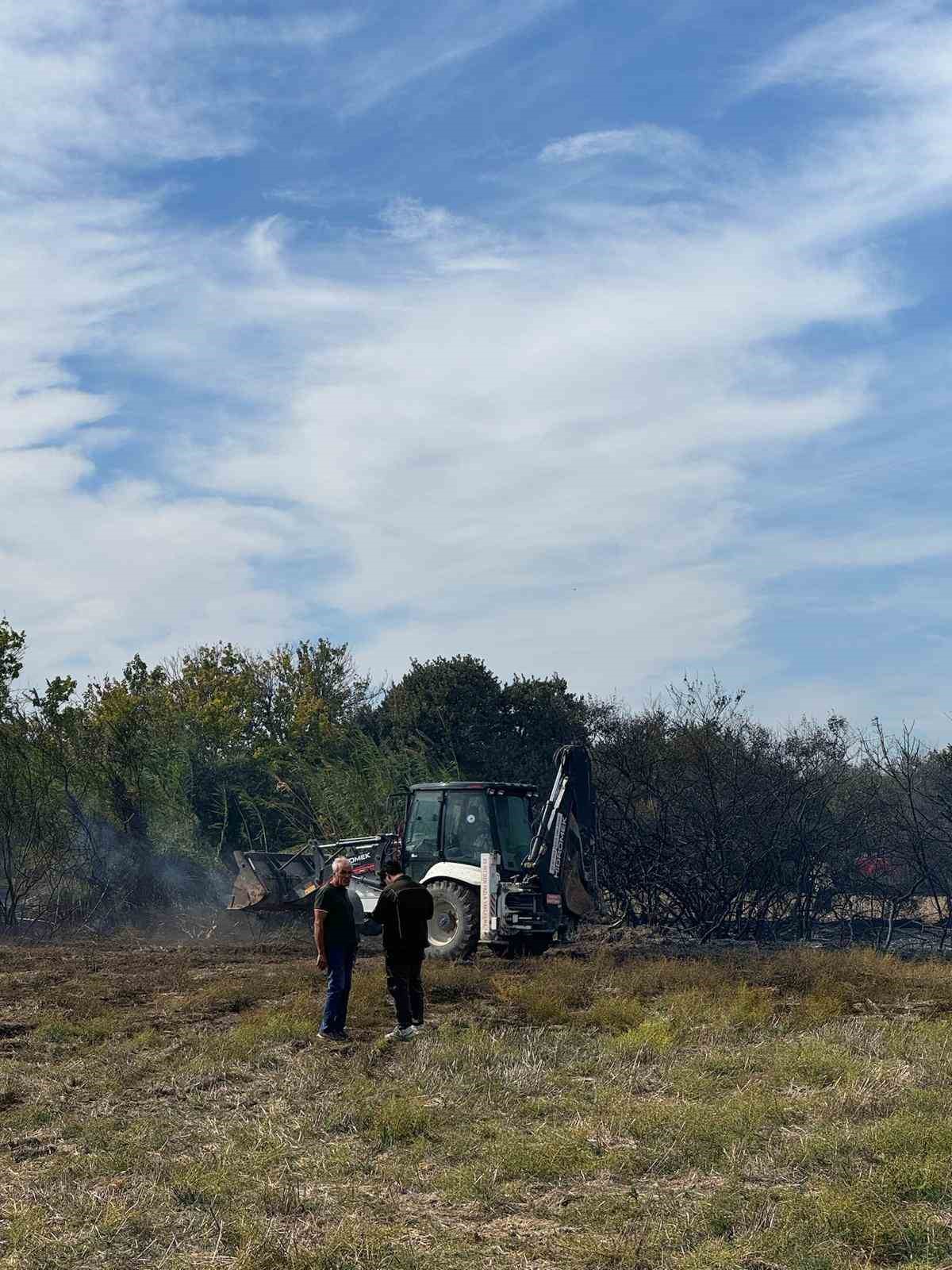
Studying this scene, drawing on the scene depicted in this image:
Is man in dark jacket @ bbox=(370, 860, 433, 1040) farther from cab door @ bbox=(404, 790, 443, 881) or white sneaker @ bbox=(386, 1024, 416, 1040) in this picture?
cab door @ bbox=(404, 790, 443, 881)

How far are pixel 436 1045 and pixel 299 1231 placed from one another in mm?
4411

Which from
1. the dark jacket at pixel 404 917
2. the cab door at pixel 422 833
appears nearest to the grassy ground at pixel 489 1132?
the dark jacket at pixel 404 917

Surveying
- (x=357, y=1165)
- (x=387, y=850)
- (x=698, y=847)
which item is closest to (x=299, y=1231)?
(x=357, y=1165)

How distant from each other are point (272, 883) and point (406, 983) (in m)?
9.23

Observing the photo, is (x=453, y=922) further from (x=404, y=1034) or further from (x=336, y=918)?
(x=404, y=1034)

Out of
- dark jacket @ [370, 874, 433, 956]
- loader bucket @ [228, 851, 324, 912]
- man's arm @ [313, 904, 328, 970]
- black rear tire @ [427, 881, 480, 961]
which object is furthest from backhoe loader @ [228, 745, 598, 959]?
man's arm @ [313, 904, 328, 970]

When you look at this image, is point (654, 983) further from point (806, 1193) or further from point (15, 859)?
point (15, 859)

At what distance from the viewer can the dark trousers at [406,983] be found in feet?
37.7

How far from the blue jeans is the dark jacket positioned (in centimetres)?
42

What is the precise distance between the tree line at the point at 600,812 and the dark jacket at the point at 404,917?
8.56 m

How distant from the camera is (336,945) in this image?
11602 mm

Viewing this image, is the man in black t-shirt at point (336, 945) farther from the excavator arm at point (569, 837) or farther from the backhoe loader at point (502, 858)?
the excavator arm at point (569, 837)

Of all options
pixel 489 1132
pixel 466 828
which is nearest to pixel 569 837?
pixel 466 828

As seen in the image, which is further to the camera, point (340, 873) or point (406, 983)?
point (340, 873)
